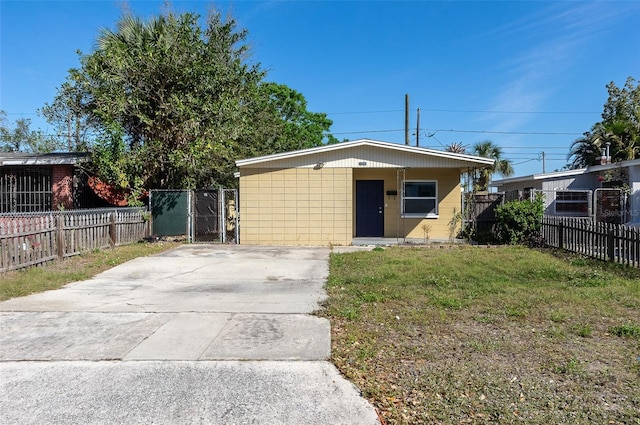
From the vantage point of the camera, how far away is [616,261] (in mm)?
9000

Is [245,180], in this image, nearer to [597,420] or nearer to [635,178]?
[597,420]

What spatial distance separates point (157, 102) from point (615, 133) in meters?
30.0

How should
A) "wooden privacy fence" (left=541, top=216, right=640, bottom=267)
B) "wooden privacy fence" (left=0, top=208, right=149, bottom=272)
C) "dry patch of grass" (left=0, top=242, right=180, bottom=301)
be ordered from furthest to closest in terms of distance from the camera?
"wooden privacy fence" (left=541, top=216, right=640, bottom=267), "wooden privacy fence" (left=0, top=208, right=149, bottom=272), "dry patch of grass" (left=0, top=242, right=180, bottom=301)

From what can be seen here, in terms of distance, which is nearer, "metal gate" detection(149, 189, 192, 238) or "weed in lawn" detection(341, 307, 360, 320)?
"weed in lawn" detection(341, 307, 360, 320)

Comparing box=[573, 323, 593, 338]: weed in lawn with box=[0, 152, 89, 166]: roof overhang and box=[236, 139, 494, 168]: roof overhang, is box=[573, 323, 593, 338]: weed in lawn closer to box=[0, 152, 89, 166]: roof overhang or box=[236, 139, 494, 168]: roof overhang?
box=[236, 139, 494, 168]: roof overhang

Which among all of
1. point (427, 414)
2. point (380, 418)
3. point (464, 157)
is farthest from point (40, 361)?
Answer: point (464, 157)

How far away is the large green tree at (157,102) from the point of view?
546 inches

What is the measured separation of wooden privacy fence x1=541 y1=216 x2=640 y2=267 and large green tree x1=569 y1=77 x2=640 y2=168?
19847mm

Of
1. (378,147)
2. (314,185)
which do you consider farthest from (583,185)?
(314,185)

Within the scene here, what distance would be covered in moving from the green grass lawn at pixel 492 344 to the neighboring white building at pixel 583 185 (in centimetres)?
1045

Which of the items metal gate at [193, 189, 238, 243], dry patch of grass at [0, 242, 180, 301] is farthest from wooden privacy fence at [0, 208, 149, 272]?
metal gate at [193, 189, 238, 243]

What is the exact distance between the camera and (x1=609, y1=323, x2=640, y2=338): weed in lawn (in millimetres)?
4574

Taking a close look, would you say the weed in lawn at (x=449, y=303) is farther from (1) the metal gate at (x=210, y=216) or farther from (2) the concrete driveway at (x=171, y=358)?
(1) the metal gate at (x=210, y=216)

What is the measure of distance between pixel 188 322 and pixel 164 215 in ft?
32.9
